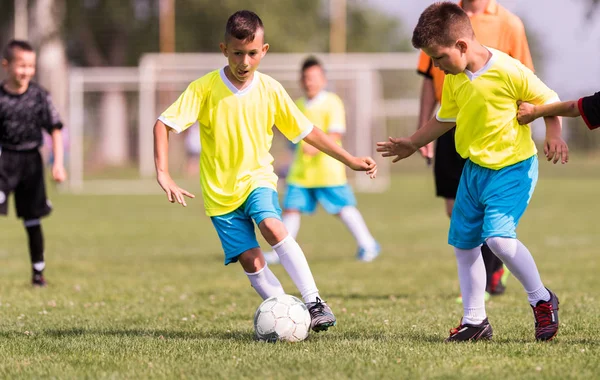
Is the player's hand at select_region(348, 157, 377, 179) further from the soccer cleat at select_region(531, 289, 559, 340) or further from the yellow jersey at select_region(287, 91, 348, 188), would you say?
the yellow jersey at select_region(287, 91, 348, 188)

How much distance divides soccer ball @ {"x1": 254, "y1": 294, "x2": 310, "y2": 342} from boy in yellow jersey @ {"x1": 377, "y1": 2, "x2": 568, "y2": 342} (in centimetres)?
81

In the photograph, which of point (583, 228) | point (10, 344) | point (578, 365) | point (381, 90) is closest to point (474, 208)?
point (578, 365)

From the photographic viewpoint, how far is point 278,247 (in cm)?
502

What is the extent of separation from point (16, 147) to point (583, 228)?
9097 mm

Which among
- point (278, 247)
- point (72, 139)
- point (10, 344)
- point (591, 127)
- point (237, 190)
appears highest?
point (591, 127)

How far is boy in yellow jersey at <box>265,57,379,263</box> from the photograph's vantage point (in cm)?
984

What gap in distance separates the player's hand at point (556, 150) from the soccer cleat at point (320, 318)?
1.44 meters

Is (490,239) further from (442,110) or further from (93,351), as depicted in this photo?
(93,351)

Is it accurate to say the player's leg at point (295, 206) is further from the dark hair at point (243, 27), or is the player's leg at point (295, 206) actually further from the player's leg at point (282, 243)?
the dark hair at point (243, 27)

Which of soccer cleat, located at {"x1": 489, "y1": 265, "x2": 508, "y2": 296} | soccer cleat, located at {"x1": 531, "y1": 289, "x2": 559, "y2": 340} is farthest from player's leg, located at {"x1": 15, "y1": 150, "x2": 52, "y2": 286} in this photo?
soccer cleat, located at {"x1": 531, "y1": 289, "x2": 559, "y2": 340}

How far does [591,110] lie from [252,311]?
2.90m

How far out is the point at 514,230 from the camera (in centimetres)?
464

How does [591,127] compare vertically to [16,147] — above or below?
above

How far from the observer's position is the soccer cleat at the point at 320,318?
484 centimetres
